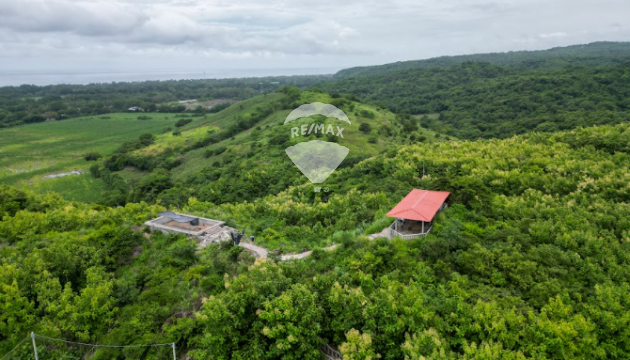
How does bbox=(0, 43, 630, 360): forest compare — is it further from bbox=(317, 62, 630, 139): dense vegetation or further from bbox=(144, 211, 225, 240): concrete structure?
bbox=(317, 62, 630, 139): dense vegetation

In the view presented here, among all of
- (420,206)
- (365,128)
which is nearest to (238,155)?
(365,128)

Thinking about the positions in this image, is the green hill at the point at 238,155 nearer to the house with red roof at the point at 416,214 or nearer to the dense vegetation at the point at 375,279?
the dense vegetation at the point at 375,279

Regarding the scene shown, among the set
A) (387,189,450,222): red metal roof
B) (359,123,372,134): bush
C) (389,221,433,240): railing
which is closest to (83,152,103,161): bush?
(359,123,372,134): bush

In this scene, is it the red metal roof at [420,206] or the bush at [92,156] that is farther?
the bush at [92,156]

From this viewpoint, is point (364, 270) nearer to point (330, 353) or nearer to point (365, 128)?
point (330, 353)

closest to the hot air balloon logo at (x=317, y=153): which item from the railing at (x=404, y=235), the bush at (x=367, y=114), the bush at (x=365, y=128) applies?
the bush at (x=365, y=128)

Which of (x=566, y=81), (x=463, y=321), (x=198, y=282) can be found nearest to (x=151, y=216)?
(x=198, y=282)

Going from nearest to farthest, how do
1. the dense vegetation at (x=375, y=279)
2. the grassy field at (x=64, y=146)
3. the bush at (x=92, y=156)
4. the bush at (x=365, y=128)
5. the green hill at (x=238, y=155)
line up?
the dense vegetation at (x=375, y=279), the green hill at (x=238, y=155), the bush at (x=365, y=128), the grassy field at (x=64, y=146), the bush at (x=92, y=156)

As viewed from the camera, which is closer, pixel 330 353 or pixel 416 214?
pixel 330 353
